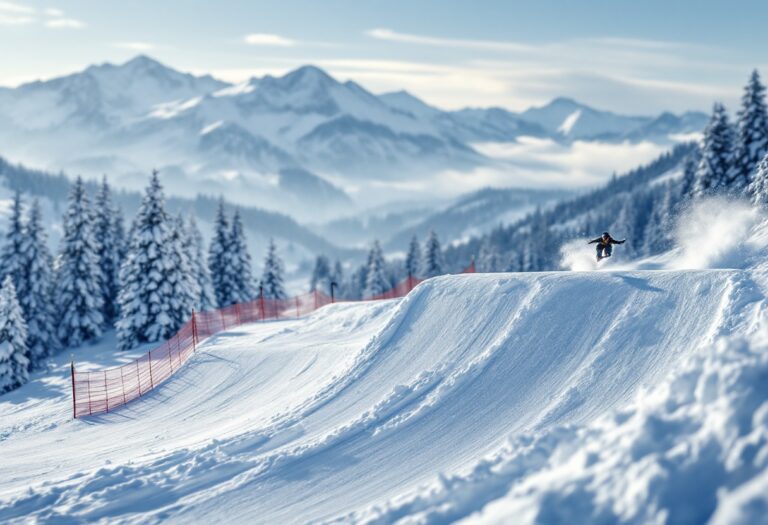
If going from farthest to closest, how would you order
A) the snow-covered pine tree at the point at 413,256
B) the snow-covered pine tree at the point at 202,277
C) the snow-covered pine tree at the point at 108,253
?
the snow-covered pine tree at the point at 413,256 → the snow-covered pine tree at the point at 108,253 → the snow-covered pine tree at the point at 202,277

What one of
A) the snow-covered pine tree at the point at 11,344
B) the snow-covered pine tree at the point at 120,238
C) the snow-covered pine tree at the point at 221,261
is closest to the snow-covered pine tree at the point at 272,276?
the snow-covered pine tree at the point at 221,261

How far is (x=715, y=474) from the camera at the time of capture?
249 inches

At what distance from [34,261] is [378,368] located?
117 feet

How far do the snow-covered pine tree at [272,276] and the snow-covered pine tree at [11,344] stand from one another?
2288 centimetres

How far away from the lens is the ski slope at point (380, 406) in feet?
34.3

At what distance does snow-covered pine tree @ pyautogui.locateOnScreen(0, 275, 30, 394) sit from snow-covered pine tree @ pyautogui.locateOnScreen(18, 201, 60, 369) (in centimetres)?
882

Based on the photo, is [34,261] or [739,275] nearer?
[739,275]

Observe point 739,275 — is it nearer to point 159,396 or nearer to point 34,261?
point 159,396

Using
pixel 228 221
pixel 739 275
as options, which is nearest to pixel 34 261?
pixel 228 221

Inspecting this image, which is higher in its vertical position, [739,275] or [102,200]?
[102,200]

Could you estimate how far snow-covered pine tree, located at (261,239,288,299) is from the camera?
53.5 metres

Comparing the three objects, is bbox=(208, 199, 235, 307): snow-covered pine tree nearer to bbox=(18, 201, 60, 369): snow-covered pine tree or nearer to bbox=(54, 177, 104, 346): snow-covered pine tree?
bbox=(54, 177, 104, 346): snow-covered pine tree

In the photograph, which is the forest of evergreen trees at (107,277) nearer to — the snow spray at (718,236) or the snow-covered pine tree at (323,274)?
the snow spray at (718,236)

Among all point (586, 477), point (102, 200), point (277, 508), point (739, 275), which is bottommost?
point (277, 508)
